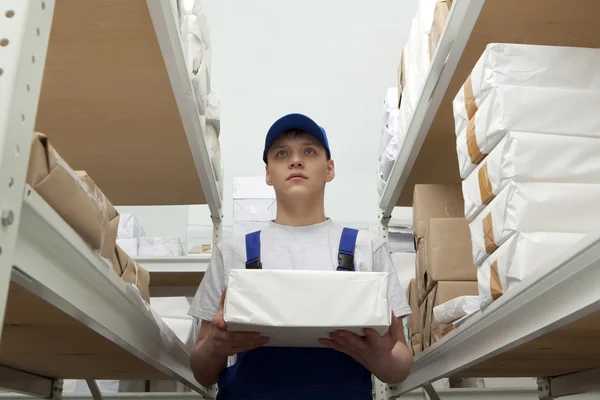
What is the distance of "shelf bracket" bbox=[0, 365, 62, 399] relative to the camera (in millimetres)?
1510

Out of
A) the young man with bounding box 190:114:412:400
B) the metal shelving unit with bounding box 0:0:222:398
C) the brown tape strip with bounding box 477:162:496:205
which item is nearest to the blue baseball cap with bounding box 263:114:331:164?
the young man with bounding box 190:114:412:400

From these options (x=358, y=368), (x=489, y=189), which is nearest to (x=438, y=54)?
(x=489, y=189)

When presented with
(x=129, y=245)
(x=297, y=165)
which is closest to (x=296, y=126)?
(x=297, y=165)

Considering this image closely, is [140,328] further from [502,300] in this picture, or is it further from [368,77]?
[368,77]

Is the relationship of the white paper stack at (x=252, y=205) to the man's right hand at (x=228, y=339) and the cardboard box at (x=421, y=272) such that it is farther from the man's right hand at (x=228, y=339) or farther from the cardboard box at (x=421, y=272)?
the man's right hand at (x=228, y=339)

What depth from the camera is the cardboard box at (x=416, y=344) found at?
172 centimetres

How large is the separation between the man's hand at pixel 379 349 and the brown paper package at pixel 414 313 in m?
0.43

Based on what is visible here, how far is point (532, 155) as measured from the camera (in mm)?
901

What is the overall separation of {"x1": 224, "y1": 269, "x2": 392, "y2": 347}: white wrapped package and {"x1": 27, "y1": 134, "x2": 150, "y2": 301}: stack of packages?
0.75ft

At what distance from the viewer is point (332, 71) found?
11.1 ft

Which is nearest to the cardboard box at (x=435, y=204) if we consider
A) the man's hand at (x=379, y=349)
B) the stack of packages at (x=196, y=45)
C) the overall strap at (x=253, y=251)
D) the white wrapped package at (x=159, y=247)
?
the man's hand at (x=379, y=349)

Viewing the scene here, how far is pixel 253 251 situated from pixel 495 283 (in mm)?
554

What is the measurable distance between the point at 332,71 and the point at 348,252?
2233 millimetres

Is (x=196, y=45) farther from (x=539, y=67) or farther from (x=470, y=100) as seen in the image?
(x=539, y=67)
